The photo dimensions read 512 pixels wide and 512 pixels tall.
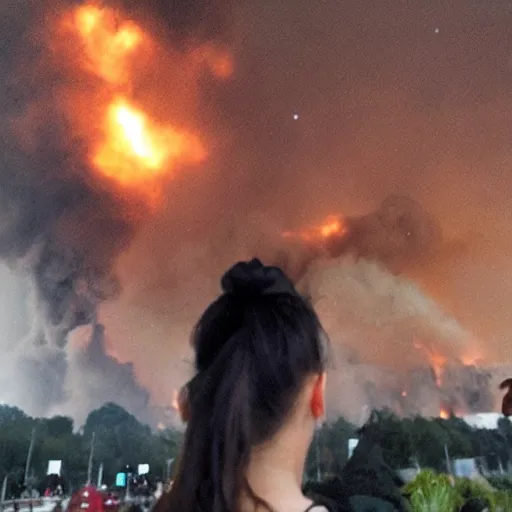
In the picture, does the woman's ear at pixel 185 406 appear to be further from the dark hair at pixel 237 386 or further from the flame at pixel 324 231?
Result: the flame at pixel 324 231

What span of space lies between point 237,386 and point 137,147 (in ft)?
5.95

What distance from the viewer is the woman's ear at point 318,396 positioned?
2.65ft

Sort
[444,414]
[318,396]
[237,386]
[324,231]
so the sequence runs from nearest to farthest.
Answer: [237,386] < [318,396] < [444,414] < [324,231]

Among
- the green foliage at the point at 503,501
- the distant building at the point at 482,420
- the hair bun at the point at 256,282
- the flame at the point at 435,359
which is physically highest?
the flame at the point at 435,359

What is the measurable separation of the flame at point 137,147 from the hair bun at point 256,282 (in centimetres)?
162

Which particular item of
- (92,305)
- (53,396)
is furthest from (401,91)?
(53,396)

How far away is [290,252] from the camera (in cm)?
230

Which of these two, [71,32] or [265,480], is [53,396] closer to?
[71,32]

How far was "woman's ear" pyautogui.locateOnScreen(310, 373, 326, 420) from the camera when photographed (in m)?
0.81

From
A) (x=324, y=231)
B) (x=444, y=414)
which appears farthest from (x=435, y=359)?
(x=324, y=231)

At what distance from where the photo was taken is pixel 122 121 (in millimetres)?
2395

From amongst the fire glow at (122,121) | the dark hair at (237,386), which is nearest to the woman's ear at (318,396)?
the dark hair at (237,386)

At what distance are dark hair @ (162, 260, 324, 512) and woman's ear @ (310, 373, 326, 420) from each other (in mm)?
42

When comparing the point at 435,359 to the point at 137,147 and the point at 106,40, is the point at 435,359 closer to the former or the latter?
the point at 137,147
